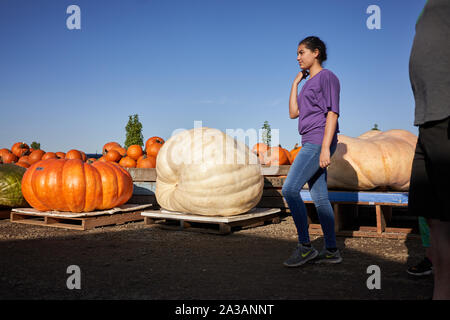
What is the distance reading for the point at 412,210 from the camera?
176 centimetres

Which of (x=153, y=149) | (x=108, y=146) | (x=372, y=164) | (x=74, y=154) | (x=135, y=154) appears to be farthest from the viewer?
(x=108, y=146)

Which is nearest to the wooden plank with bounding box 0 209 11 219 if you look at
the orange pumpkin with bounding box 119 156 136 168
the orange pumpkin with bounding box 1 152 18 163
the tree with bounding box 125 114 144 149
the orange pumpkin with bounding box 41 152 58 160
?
the orange pumpkin with bounding box 119 156 136 168

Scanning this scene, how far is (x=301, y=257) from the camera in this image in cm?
282

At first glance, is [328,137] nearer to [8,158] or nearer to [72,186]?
[72,186]

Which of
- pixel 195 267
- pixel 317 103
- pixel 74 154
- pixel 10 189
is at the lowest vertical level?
pixel 195 267

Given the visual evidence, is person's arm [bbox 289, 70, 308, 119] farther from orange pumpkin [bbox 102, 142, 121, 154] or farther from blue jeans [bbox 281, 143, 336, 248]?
orange pumpkin [bbox 102, 142, 121, 154]

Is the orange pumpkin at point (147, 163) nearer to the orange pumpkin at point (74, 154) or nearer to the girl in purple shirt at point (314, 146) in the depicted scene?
the orange pumpkin at point (74, 154)

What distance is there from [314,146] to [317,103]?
33cm

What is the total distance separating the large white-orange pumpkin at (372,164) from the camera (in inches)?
156

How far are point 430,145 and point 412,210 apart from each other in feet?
1.03

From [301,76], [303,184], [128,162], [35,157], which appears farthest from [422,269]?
[35,157]

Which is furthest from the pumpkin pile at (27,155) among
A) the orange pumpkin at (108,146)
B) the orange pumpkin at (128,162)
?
the orange pumpkin at (128,162)
